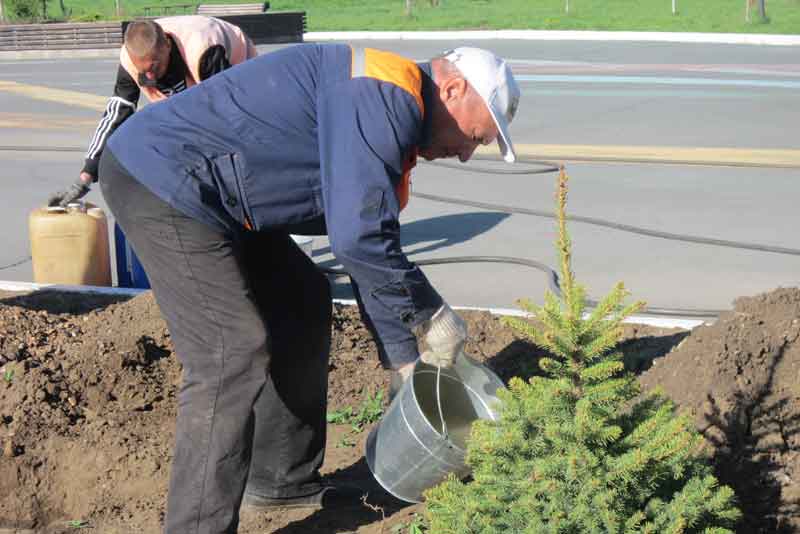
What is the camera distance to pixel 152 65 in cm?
521

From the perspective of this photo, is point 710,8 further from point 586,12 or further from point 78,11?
point 78,11

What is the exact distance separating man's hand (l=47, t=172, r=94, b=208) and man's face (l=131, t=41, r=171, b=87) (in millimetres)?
933

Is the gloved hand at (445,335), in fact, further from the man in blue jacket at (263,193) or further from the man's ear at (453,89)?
the man's ear at (453,89)

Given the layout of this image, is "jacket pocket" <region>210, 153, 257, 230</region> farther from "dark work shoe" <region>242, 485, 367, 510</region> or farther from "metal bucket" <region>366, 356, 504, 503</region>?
"dark work shoe" <region>242, 485, 367, 510</region>

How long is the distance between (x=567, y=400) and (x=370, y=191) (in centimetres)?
75

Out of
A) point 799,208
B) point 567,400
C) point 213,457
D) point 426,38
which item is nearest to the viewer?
point 567,400

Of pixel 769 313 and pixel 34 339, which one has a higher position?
pixel 769 313

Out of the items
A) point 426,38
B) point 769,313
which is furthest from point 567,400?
point 426,38

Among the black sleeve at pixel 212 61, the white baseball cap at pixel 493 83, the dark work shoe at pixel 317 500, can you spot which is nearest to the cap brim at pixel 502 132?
the white baseball cap at pixel 493 83

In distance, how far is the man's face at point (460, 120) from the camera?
301 centimetres

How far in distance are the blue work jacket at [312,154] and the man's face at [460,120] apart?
0.15 ft

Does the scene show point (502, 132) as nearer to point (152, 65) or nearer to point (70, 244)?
point (152, 65)

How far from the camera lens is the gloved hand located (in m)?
3.20

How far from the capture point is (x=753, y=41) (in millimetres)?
25156
